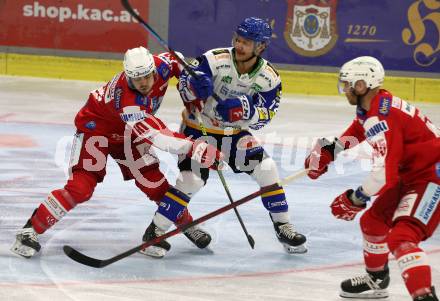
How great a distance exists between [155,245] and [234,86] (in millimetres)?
941

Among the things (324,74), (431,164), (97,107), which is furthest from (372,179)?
(324,74)

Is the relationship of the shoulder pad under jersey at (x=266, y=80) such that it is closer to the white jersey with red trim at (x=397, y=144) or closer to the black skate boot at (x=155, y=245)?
the black skate boot at (x=155, y=245)

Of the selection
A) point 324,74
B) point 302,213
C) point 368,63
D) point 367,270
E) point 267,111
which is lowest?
point 324,74

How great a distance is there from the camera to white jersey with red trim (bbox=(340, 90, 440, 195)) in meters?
4.15

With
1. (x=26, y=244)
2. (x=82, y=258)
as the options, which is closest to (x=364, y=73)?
(x=82, y=258)

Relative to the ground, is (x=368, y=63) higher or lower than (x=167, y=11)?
higher

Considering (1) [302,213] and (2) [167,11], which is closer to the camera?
(1) [302,213]

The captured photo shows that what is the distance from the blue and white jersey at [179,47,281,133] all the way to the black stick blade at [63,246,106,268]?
949 millimetres

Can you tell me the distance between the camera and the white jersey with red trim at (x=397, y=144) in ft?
13.6

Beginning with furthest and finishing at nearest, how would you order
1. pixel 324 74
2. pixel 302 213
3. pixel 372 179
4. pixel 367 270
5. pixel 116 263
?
pixel 324 74 < pixel 302 213 < pixel 116 263 < pixel 367 270 < pixel 372 179

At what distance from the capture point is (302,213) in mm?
6238

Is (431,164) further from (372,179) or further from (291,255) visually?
(291,255)

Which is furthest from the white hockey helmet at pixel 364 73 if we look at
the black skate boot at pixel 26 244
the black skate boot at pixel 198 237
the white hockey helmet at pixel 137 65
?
the black skate boot at pixel 26 244

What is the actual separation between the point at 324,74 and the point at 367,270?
595 cm
